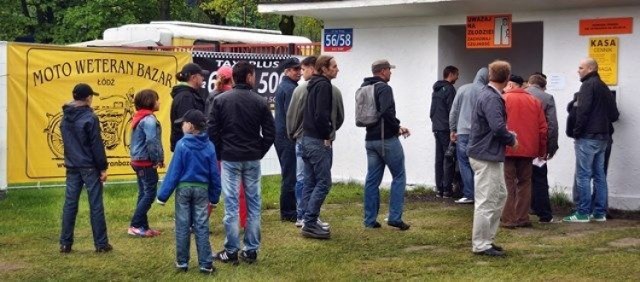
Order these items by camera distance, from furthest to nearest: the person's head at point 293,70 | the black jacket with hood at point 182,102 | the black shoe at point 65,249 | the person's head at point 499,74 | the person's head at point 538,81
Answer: the person's head at point 538,81 < the person's head at point 293,70 < the black jacket with hood at point 182,102 < the black shoe at point 65,249 < the person's head at point 499,74

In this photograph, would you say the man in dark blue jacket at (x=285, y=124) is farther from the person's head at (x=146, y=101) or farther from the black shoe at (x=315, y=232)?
the person's head at (x=146, y=101)

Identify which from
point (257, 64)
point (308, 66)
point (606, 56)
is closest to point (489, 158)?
point (308, 66)

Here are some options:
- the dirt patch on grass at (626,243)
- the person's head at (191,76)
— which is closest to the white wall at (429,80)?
the dirt patch on grass at (626,243)

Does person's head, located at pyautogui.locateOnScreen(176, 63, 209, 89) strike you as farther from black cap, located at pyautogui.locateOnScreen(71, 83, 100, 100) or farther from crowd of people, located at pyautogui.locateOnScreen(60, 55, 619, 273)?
black cap, located at pyautogui.locateOnScreen(71, 83, 100, 100)

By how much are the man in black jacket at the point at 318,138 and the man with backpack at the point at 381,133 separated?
0.58m

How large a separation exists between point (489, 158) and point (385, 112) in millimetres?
1623

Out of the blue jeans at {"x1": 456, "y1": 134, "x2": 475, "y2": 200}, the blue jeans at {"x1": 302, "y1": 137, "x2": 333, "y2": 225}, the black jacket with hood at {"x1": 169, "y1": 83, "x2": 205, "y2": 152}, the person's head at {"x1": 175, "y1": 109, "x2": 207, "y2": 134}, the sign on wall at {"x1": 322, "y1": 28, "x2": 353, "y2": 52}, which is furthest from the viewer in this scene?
the sign on wall at {"x1": 322, "y1": 28, "x2": 353, "y2": 52}

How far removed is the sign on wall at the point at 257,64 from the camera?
16.2 meters

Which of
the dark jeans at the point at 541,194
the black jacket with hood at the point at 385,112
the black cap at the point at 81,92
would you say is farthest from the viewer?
the dark jeans at the point at 541,194

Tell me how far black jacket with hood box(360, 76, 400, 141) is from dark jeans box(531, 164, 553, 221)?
6.83 ft

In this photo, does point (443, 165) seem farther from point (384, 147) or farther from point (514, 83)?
point (384, 147)

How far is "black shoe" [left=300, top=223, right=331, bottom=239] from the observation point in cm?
1046

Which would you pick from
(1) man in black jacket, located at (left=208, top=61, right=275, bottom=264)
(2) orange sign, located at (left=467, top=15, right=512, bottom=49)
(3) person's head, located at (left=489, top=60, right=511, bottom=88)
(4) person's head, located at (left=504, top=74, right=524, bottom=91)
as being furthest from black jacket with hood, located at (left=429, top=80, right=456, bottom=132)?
(1) man in black jacket, located at (left=208, top=61, right=275, bottom=264)

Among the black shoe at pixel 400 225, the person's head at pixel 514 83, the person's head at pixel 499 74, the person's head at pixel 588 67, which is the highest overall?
the person's head at pixel 588 67
